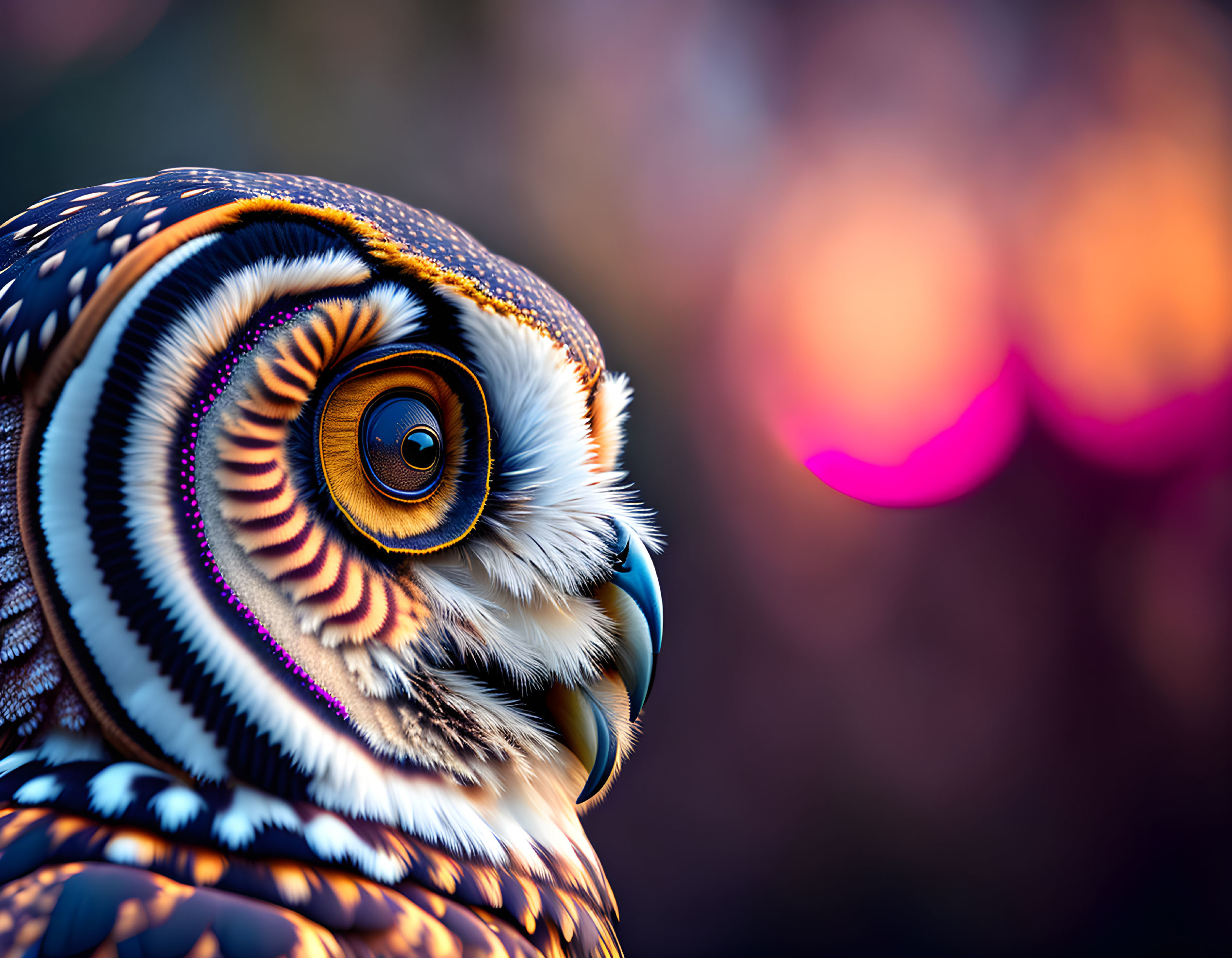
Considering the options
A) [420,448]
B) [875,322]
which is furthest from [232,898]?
[875,322]

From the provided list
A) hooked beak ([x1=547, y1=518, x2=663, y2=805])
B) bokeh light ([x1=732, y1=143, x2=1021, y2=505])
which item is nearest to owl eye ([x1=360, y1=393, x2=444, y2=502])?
hooked beak ([x1=547, y1=518, x2=663, y2=805])

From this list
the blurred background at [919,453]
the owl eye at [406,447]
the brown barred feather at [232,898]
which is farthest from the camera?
the blurred background at [919,453]

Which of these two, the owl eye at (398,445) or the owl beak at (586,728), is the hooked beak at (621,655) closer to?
the owl beak at (586,728)

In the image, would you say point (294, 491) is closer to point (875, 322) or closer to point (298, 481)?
point (298, 481)

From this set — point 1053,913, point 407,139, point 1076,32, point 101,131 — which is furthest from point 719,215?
point 1053,913

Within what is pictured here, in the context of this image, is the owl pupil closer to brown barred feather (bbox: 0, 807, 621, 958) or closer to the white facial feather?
the white facial feather

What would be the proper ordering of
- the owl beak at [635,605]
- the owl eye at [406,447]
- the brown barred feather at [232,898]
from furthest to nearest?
the owl beak at [635,605] → the owl eye at [406,447] → the brown barred feather at [232,898]

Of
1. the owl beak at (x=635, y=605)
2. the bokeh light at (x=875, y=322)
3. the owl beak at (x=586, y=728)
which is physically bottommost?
the owl beak at (x=586, y=728)

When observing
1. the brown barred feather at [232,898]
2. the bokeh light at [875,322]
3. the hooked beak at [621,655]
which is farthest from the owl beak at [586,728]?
the bokeh light at [875,322]
